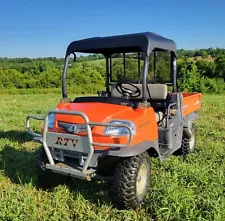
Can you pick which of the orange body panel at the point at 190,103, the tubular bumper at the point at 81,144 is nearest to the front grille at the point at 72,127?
the tubular bumper at the point at 81,144

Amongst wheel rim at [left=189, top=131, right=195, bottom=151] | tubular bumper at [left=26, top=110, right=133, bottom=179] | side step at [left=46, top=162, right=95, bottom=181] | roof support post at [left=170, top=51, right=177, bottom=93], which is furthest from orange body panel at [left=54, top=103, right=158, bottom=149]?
wheel rim at [left=189, top=131, right=195, bottom=151]

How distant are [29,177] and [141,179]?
1.58 metres

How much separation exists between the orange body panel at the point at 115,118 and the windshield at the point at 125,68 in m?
1.20

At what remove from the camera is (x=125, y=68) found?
4.61m

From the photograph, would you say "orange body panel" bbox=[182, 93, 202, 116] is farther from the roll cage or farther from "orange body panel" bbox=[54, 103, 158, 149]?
"orange body panel" bbox=[54, 103, 158, 149]

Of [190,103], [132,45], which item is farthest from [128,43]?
[190,103]

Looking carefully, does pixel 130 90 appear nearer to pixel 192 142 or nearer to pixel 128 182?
pixel 128 182

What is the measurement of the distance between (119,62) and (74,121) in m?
1.75

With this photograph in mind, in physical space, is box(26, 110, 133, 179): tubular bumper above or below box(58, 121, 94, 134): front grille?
below

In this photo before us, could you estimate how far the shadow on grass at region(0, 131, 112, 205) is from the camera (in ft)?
11.3

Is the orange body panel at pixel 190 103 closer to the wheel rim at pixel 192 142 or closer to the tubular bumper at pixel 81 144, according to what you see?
the wheel rim at pixel 192 142

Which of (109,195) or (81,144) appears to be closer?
(81,144)

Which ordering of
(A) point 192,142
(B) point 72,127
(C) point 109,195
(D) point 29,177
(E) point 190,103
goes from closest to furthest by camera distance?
(B) point 72,127, (C) point 109,195, (D) point 29,177, (E) point 190,103, (A) point 192,142

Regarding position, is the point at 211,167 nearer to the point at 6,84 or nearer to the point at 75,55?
the point at 75,55
